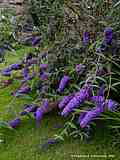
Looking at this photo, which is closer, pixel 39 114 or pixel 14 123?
pixel 39 114

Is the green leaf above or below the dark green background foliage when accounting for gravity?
below

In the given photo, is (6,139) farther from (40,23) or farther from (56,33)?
(40,23)

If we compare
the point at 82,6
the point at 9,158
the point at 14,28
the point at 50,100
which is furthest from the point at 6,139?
the point at 14,28

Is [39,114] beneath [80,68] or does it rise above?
beneath

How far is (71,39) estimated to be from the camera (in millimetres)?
2844

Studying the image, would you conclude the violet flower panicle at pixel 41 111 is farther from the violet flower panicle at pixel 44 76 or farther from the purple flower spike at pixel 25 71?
the purple flower spike at pixel 25 71

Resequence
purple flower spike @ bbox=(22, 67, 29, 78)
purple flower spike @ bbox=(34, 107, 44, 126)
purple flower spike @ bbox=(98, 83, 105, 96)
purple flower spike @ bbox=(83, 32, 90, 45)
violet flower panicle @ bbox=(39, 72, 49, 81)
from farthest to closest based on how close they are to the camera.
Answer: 1. purple flower spike @ bbox=(22, 67, 29, 78)
2. violet flower panicle @ bbox=(39, 72, 49, 81)
3. purple flower spike @ bbox=(83, 32, 90, 45)
4. purple flower spike @ bbox=(34, 107, 44, 126)
5. purple flower spike @ bbox=(98, 83, 105, 96)

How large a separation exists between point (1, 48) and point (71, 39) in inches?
32.8

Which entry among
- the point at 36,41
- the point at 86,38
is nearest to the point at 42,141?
the point at 86,38

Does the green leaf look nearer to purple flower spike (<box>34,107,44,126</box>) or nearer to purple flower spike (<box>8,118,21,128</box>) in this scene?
purple flower spike (<box>8,118,21,128</box>)

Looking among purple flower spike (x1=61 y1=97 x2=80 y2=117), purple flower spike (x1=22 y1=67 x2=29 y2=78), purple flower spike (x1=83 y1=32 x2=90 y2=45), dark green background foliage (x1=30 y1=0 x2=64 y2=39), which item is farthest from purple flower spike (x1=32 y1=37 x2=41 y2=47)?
purple flower spike (x1=61 y1=97 x2=80 y2=117)

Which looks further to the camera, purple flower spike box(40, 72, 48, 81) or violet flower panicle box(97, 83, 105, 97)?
purple flower spike box(40, 72, 48, 81)

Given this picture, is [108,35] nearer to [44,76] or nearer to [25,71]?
[44,76]

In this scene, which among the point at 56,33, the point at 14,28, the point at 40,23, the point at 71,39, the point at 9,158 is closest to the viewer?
the point at 9,158
